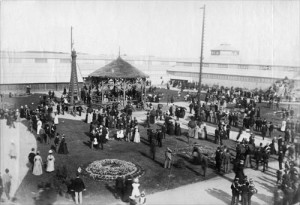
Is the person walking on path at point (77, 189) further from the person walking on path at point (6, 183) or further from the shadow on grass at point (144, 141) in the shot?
the shadow on grass at point (144, 141)

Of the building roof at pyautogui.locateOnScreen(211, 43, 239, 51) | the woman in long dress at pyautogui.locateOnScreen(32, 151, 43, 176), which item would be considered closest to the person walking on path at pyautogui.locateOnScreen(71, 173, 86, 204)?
the woman in long dress at pyautogui.locateOnScreen(32, 151, 43, 176)

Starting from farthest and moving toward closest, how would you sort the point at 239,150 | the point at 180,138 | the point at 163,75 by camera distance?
the point at 163,75
the point at 180,138
the point at 239,150

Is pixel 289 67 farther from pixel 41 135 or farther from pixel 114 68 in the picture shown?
pixel 41 135

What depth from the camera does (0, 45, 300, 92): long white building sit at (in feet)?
136

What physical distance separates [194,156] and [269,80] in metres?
34.6

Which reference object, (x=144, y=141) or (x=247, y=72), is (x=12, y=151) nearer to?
(x=144, y=141)

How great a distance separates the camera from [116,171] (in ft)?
46.1

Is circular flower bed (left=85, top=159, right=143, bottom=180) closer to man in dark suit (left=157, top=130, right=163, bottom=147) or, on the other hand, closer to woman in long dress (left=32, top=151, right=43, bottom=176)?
woman in long dress (left=32, top=151, right=43, bottom=176)

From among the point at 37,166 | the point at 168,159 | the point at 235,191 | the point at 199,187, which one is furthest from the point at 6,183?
the point at 235,191

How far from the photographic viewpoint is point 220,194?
12.6 m

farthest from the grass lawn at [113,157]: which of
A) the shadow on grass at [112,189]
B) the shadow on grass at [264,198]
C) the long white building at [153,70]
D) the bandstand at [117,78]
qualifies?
the long white building at [153,70]

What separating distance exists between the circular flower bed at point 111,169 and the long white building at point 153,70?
89.5 ft

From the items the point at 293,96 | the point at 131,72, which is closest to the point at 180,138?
the point at 131,72

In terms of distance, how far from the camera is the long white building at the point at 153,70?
4151 centimetres
